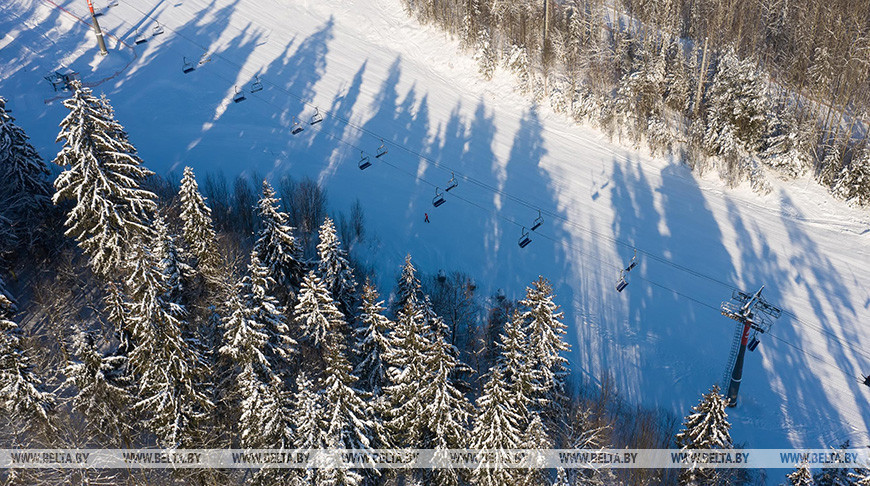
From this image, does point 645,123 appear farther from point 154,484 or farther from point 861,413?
point 154,484

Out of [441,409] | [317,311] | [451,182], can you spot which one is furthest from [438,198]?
[441,409]

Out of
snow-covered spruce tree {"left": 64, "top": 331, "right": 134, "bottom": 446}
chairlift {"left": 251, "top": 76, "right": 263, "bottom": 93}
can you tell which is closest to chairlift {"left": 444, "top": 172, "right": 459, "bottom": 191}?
chairlift {"left": 251, "top": 76, "right": 263, "bottom": 93}

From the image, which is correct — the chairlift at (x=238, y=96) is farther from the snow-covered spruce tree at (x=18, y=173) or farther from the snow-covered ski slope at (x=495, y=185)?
the snow-covered spruce tree at (x=18, y=173)

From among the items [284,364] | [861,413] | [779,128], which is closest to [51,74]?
[284,364]

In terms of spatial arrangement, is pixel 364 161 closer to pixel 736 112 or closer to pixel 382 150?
pixel 382 150

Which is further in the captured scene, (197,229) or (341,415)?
(197,229)
